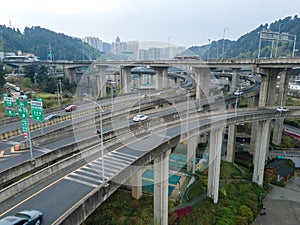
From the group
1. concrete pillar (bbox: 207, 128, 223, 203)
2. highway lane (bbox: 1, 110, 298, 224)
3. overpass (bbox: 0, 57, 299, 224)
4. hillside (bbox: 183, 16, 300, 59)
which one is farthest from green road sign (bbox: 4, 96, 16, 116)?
hillside (bbox: 183, 16, 300, 59)

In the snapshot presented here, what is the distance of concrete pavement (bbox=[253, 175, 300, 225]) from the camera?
24.3 m

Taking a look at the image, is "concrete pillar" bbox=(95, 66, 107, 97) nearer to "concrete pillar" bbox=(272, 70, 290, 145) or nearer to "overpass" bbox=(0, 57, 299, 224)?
"overpass" bbox=(0, 57, 299, 224)

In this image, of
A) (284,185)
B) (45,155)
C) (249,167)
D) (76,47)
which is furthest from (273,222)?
(76,47)

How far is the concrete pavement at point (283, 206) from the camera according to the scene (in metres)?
24.3

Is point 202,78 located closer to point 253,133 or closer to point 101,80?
point 253,133

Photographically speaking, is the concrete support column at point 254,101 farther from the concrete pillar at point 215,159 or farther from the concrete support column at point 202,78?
the concrete pillar at point 215,159

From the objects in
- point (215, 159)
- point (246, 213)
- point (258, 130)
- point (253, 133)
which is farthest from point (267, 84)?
point (246, 213)

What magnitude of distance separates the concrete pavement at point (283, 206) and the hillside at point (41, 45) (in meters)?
129

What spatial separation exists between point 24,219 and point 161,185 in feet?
40.0

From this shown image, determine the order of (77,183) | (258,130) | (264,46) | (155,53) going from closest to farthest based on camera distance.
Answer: (77,183)
(155,53)
(258,130)
(264,46)

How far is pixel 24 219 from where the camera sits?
9.17 m

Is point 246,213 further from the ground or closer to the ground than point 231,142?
closer to the ground

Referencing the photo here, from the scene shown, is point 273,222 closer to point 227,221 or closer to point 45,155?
point 227,221

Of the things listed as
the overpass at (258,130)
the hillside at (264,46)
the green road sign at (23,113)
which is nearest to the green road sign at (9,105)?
the green road sign at (23,113)
